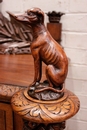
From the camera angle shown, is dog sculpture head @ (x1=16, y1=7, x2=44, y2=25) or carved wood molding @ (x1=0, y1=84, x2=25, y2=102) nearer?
dog sculpture head @ (x1=16, y1=7, x2=44, y2=25)

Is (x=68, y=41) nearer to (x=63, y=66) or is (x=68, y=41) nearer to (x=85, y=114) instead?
(x=85, y=114)

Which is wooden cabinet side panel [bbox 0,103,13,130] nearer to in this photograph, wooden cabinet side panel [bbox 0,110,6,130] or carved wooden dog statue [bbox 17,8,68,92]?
wooden cabinet side panel [bbox 0,110,6,130]

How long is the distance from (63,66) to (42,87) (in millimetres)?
76

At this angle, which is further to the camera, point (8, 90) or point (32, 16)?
point (8, 90)

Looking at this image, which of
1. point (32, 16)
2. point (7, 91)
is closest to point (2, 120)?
point (7, 91)

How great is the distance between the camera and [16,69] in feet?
2.39

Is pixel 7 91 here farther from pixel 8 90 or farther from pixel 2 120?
pixel 2 120

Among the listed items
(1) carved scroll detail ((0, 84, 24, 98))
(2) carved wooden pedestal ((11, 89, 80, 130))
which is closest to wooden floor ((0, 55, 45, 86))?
(1) carved scroll detail ((0, 84, 24, 98))

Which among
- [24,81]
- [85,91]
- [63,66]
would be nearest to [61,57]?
[63,66]

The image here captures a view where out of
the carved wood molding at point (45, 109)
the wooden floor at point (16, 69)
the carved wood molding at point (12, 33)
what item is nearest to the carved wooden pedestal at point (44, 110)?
the carved wood molding at point (45, 109)

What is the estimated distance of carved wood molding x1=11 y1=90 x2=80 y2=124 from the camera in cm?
41

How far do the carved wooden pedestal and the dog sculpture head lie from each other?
0.19m

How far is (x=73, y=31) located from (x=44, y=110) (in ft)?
2.39

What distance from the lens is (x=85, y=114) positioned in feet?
3.93
